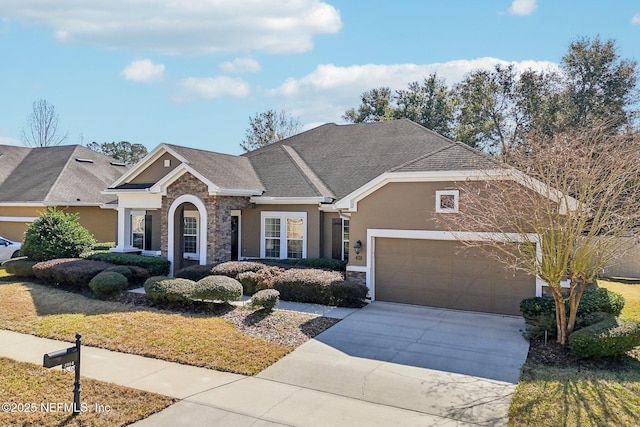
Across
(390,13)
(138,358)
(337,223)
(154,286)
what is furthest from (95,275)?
(390,13)

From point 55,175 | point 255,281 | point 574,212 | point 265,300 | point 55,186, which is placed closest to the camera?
point 574,212

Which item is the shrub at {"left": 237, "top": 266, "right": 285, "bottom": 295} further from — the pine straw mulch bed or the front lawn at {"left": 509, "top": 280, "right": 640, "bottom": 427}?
the front lawn at {"left": 509, "top": 280, "right": 640, "bottom": 427}

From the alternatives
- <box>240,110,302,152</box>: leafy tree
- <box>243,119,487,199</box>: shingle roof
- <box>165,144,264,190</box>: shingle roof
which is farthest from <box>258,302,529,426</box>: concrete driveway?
<box>240,110,302,152</box>: leafy tree

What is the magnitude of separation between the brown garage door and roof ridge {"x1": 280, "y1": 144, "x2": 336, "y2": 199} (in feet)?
15.3

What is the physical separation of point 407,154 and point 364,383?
43.3 ft

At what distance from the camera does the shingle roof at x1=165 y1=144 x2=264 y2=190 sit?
17.6 meters

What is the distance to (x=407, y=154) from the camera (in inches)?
766

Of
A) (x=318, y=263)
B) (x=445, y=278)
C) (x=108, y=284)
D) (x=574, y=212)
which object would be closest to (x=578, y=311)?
(x=574, y=212)

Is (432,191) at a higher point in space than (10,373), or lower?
higher

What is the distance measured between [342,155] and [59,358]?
16.2m

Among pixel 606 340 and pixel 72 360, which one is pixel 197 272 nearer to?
pixel 72 360

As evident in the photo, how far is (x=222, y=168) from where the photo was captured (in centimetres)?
1912

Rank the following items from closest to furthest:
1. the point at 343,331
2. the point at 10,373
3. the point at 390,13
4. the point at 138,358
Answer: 1. the point at 10,373
2. the point at 138,358
3. the point at 343,331
4. the point at 390,13

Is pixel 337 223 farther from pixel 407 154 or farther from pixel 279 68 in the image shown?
pixel 279 68
